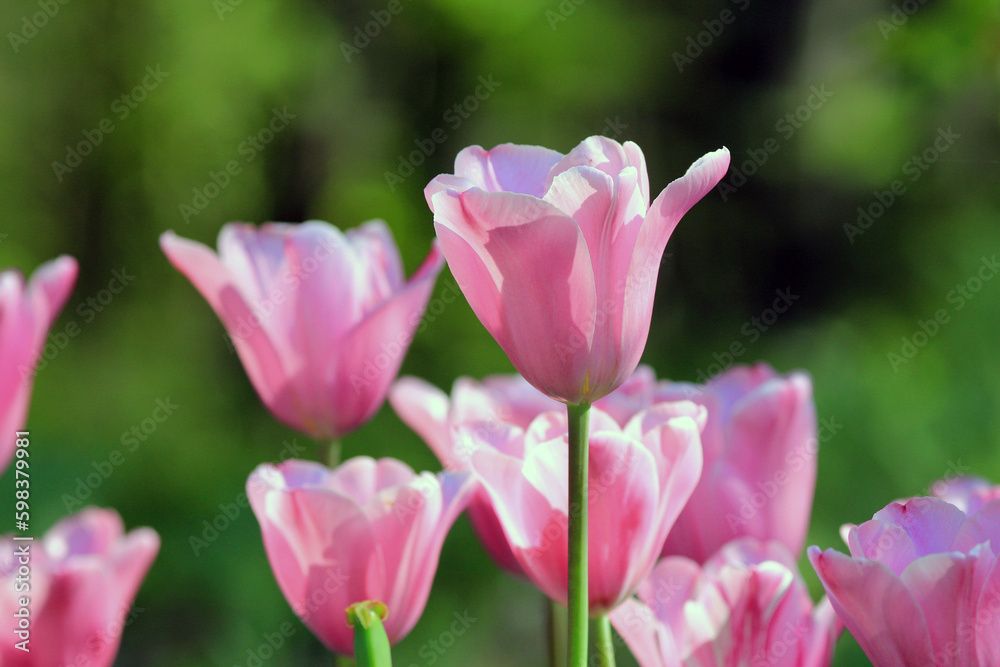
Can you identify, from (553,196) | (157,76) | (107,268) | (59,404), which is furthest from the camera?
(107,268)

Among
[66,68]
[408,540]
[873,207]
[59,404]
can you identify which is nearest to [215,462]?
[59,404]

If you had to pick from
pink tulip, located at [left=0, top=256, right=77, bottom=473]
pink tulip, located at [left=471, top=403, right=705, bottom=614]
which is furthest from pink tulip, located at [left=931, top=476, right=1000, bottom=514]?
pink tulip, located at [left=0, top=256, right=77, bottom=473]

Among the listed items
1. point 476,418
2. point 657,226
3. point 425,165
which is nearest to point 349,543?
point 476,418

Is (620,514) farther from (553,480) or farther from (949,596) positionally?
(949,596)

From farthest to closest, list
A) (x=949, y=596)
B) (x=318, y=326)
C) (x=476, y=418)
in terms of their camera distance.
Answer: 1. (x=318, y=326)
2. (x=476, y=418)
3. (x=949, y=596)

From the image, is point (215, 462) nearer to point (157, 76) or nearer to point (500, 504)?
point (157, 76)
